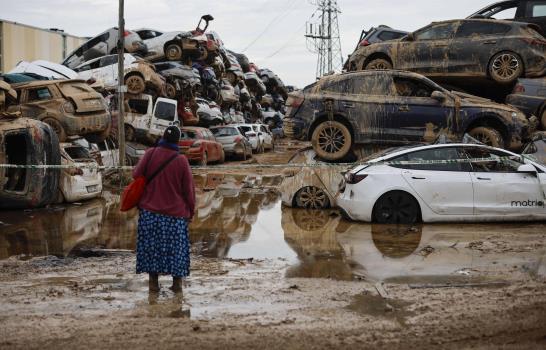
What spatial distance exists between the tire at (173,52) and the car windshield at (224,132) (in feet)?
11.9

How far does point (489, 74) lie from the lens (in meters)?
16.7

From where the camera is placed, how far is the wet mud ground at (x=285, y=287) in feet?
16.7

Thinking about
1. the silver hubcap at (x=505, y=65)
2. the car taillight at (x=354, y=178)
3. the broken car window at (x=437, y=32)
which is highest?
the broken car window at (x=437, y=32)

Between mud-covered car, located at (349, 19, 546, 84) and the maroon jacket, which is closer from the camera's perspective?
the maroon jacket

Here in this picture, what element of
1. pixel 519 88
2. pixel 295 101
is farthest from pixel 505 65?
pixel 295 101

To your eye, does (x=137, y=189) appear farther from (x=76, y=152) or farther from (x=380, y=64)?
(x=380, y=64)

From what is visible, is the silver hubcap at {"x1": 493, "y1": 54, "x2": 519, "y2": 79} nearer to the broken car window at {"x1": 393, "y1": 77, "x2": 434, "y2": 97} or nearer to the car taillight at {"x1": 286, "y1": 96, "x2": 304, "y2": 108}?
the broken car window at {"x1": 393, "y1": 77, "x2": 434, "y2": 97}

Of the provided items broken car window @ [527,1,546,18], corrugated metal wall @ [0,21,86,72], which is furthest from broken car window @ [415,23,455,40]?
corrugated metal wall @ [0,21,86,72]

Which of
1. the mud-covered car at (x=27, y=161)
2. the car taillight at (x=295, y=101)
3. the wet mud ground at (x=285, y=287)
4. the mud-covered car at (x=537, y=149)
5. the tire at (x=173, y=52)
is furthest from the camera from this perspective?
the tire at (x=173, y=52)

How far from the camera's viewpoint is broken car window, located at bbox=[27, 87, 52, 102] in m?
16.4

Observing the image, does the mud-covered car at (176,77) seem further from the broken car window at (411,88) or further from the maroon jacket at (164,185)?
the maroon jacket at (164,185)

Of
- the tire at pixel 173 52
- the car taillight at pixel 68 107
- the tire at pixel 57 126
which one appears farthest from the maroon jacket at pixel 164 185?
the tire at pixel 173 52

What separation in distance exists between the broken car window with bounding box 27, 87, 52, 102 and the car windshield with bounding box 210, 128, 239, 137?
1138 cm

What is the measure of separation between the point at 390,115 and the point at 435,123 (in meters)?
0.93
